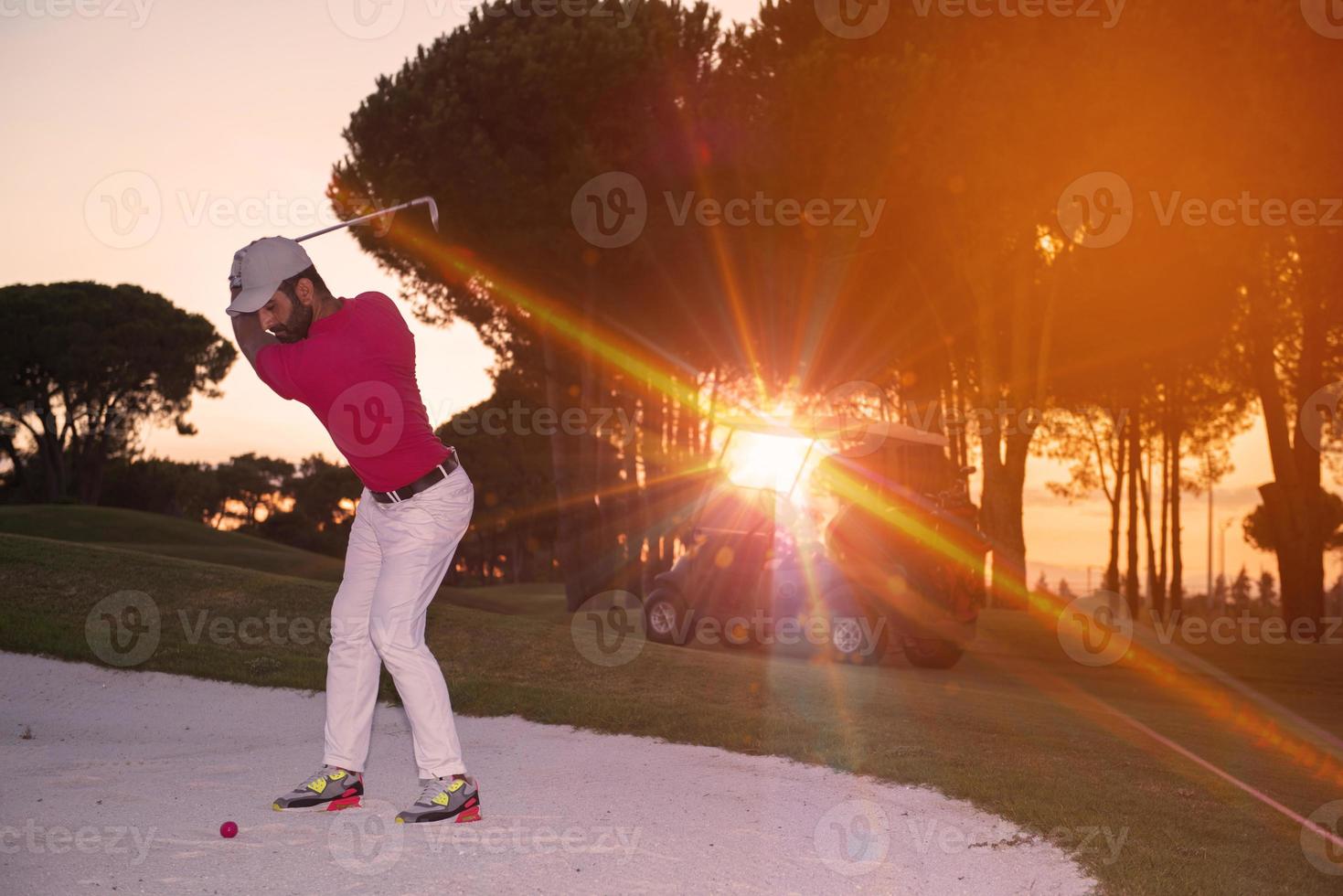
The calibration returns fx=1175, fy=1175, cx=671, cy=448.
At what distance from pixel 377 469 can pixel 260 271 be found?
975 mm

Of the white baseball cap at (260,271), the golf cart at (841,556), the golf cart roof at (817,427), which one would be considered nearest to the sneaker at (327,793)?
the white baseball cap at (260,271)

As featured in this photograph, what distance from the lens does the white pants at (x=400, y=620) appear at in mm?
5211

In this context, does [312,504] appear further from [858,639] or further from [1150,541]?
[858,639]

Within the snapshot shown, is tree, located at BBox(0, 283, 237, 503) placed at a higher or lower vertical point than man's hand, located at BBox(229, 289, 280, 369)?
higher

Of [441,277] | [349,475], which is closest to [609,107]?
[441,277]

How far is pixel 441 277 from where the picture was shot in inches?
1083

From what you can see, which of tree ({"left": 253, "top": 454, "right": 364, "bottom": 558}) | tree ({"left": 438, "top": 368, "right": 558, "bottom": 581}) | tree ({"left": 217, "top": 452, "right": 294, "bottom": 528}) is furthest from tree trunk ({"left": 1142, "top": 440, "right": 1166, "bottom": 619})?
tree ({"left": 217, "top": 452, "right": 294, "bottom": 528})

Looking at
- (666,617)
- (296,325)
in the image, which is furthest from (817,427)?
(296,325)

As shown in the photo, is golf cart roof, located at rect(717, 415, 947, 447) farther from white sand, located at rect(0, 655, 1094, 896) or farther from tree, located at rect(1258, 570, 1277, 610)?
tree, located at rect(1258, 570, 1277, 610)

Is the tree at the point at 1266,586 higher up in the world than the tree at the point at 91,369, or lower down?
lower down

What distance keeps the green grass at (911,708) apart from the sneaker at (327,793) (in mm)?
2851

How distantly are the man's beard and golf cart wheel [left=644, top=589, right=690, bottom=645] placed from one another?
425 inches

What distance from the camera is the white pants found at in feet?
17.1

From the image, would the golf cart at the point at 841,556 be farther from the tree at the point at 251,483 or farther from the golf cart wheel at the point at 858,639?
the tree at the point at 251,483
